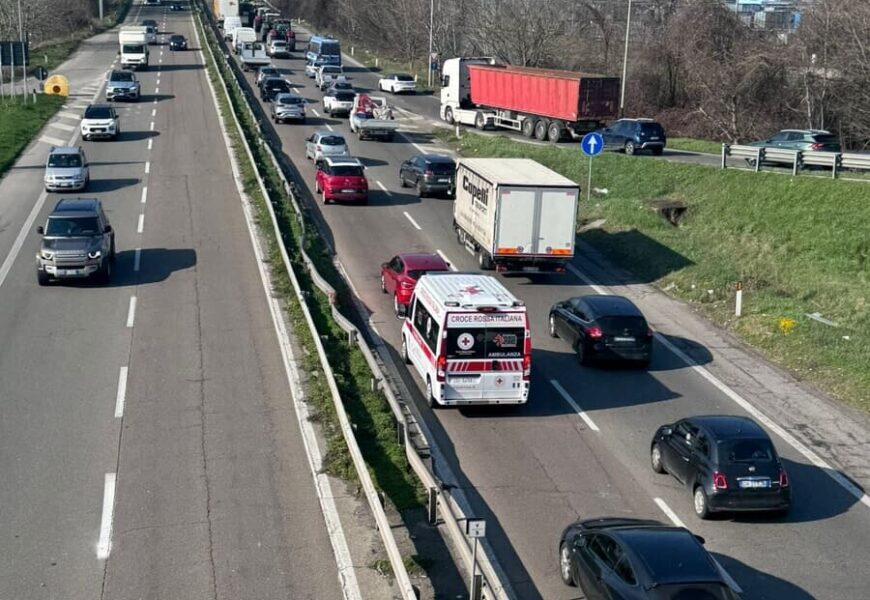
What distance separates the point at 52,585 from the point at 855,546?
38.5ft

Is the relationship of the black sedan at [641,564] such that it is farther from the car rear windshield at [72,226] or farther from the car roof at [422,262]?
the car rear windshield at [72,226]

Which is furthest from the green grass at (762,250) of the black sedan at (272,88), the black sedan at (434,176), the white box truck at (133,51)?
the white box truck at (133,51)

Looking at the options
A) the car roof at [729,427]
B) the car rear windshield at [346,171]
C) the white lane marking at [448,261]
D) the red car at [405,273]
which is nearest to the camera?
the car roof at [729,427]

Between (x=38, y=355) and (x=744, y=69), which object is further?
(x=744, y=69)

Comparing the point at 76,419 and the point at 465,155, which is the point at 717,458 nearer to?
the point at 76,419

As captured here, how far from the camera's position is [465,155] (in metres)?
50.9

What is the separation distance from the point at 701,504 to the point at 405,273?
12.2 metres

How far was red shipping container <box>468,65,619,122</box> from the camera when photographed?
50.3 meters

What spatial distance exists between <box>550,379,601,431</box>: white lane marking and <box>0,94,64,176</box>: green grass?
29.8 meters

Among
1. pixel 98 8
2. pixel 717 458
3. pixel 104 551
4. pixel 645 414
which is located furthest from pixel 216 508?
pixel 98 8

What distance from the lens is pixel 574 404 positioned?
2194 centimetres

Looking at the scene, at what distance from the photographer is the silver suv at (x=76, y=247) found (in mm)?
28016

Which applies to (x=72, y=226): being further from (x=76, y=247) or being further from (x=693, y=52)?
(x=693, y=52)

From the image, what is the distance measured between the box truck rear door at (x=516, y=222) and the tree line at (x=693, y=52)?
31.4m
